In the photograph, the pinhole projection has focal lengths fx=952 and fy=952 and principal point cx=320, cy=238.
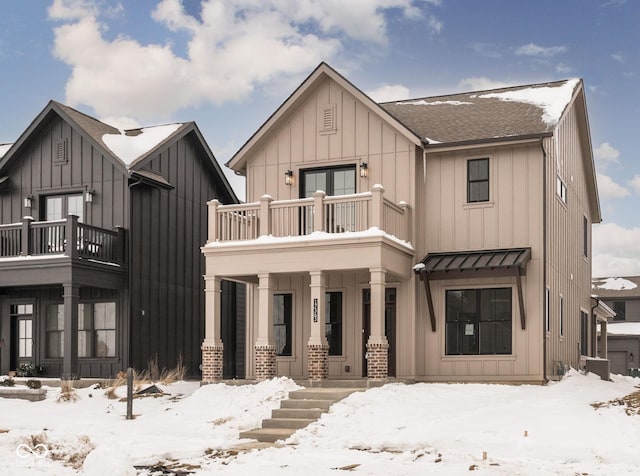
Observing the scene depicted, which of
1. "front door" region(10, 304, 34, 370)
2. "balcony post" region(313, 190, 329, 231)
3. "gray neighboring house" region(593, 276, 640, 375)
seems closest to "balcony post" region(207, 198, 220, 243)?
"balcony post" region(313, 190, 329, 231)

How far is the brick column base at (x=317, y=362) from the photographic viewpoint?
72.8 ft

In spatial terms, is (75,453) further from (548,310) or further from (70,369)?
(548,310)

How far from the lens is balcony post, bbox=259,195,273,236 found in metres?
23.4

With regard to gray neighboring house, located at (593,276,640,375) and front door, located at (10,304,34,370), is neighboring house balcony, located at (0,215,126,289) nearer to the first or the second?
front door, located at (10,304,34,370)

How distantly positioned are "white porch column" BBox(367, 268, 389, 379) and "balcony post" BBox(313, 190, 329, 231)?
5.74 ft

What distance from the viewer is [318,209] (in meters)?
22.8

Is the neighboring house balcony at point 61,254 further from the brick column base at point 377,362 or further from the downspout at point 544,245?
the downspout at point 544,245

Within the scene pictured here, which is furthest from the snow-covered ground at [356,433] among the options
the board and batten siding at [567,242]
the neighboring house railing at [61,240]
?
the neighboring house railing at [61,240]

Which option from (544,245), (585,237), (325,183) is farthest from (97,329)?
(585,237)

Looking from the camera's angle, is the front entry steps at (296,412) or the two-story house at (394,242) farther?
the two-story house at (394,242)

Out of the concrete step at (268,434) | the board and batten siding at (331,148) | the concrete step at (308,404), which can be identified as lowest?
the concrete step at (268,434)

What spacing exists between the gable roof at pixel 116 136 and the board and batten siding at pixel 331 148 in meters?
4.77

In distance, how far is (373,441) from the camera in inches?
669

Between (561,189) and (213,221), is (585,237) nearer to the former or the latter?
(561,189)
